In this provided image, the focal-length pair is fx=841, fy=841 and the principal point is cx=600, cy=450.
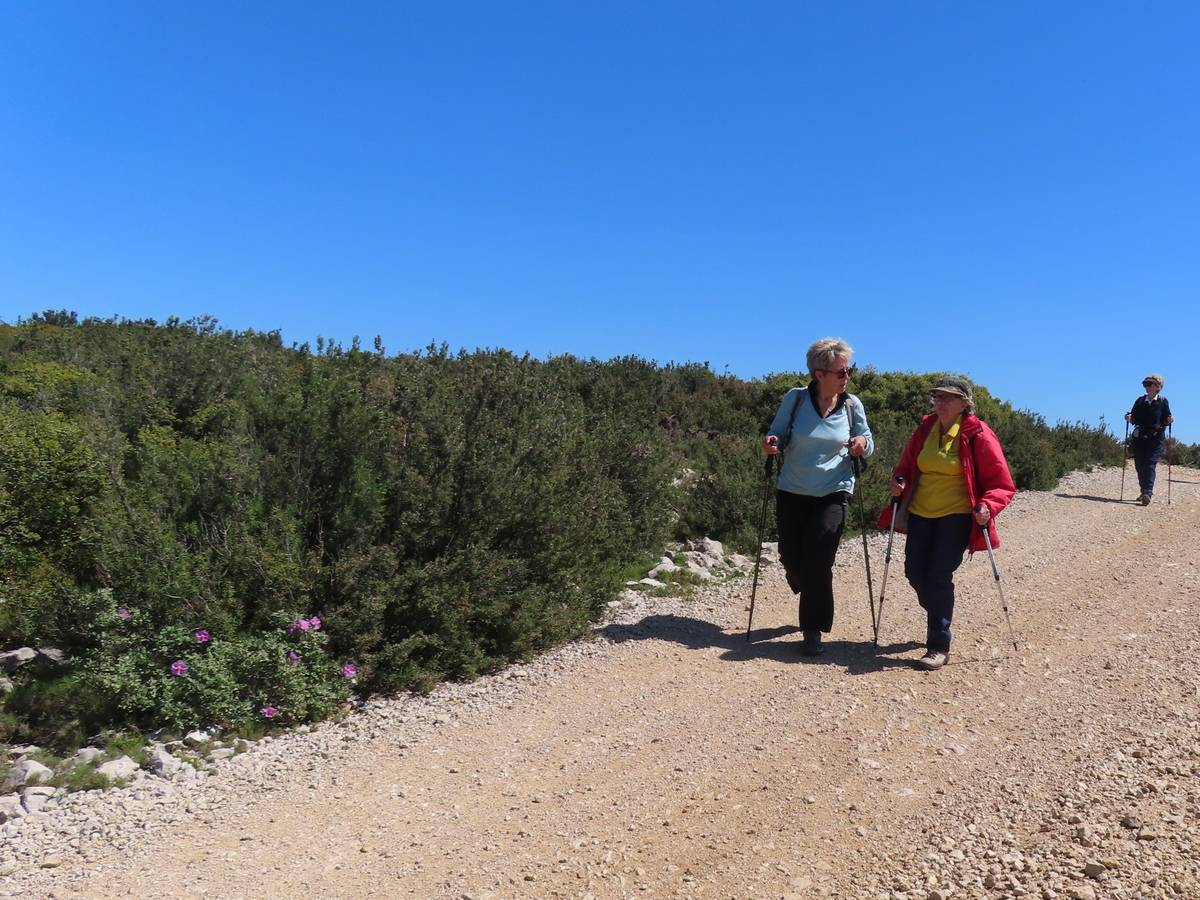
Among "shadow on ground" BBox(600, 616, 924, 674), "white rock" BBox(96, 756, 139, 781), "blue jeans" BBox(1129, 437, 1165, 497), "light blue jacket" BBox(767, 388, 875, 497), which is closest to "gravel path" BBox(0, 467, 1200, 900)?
"shadow on ground" BBox(600, 616, 924, 674)

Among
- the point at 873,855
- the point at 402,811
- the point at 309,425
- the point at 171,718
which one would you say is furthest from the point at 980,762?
the point at 309,425

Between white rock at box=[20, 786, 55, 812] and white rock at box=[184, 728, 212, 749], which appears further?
white rock at box=[184, 728, 212, 749]

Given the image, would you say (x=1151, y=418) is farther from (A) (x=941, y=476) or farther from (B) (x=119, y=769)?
(B) (x=119, y=769)

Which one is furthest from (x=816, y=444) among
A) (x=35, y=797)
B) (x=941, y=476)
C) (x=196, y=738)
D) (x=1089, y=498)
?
(x=1089, y=498)

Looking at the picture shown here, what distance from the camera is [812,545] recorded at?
20.1ft

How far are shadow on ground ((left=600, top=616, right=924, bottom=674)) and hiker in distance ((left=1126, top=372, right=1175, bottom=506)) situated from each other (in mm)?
10194

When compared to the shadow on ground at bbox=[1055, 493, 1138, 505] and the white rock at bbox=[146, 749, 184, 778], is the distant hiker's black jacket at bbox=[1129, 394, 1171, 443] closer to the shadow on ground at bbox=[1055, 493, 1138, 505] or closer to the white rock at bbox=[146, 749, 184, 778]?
the shadow on ground at bbox=[1055, 493, 1138, 505]

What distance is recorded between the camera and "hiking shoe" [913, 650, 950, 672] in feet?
18.9

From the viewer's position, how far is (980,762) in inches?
166

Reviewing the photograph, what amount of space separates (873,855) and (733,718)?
5.17ft

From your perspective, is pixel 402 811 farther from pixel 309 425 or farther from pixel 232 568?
pixel 309 425

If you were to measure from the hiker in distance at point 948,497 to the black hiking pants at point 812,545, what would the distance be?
0.53 meters

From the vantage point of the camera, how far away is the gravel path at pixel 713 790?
3408mm

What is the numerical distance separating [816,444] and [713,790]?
282 centimetres
